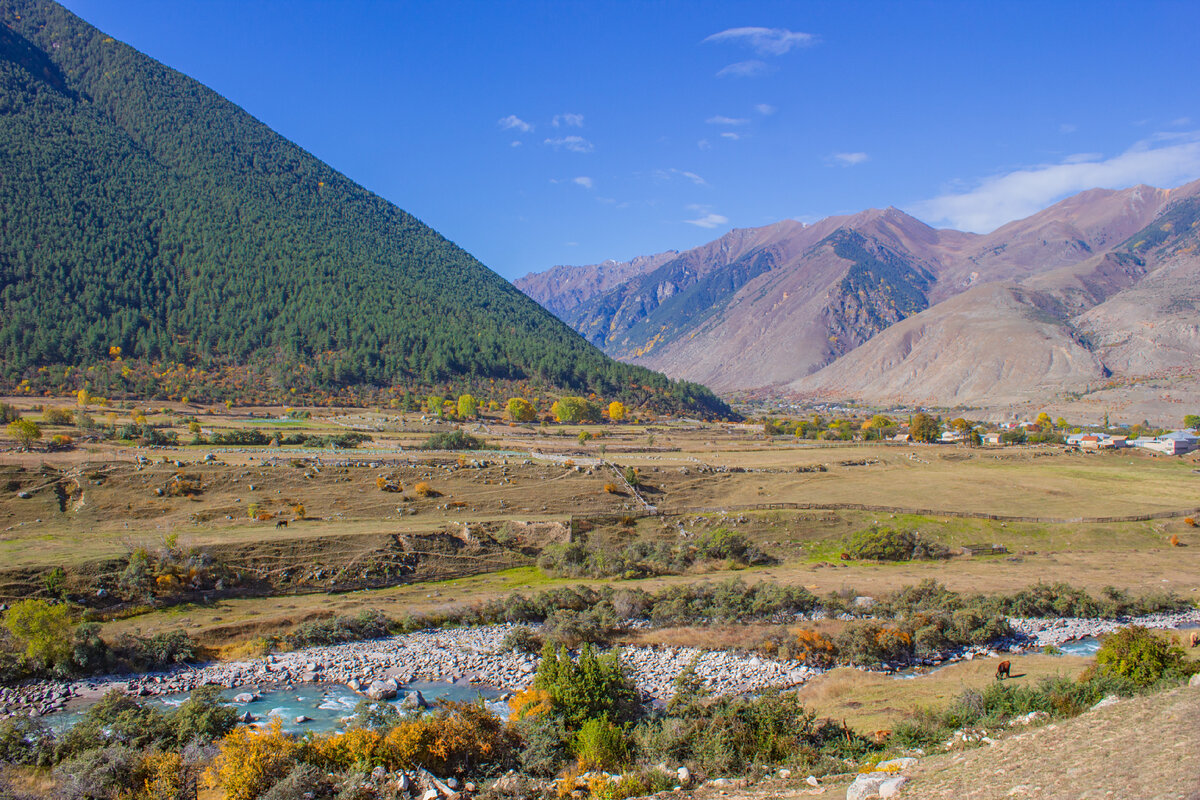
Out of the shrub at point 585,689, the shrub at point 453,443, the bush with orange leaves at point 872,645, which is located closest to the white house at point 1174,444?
the bush with orange leaves at point 872,645

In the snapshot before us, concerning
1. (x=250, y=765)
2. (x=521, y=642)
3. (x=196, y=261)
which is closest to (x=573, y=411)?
(x=521, y=642)

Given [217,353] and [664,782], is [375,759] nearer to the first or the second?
[664,782]

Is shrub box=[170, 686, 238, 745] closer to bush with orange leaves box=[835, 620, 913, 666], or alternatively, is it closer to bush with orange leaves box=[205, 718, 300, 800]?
bush with orange leaves box=[205, 718, 300, 800]

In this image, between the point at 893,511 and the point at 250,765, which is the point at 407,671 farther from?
the point at 893,511

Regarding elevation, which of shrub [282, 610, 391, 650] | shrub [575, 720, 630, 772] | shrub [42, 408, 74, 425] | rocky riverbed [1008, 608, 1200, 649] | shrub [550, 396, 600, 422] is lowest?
rocky riverbed [1008, 608, 1200, 649]

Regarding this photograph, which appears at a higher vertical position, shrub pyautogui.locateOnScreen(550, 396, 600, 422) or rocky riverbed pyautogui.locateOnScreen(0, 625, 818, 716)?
shrub pyautogui.locateOnScreen(550, 396, 600, 422)

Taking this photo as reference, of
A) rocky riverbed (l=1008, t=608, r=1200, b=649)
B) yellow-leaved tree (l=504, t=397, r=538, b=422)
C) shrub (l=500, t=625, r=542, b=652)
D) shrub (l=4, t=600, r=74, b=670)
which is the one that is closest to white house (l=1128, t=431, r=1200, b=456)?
rocky riverbed (l=1008, t=608, r=1200, b=649)

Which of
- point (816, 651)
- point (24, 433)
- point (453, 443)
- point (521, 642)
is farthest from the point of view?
point (453, 443)

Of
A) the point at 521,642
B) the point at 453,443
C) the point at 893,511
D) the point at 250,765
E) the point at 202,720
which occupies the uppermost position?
the point at 453,443
